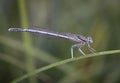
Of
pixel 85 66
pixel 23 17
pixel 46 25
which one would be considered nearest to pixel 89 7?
pixel 46 25

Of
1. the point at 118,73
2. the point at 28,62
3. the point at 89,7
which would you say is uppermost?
the point at 89,7

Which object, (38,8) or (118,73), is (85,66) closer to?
(118,73)

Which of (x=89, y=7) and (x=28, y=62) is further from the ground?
(x=89, y=7)

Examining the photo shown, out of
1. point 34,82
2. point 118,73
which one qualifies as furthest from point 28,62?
point 118,73

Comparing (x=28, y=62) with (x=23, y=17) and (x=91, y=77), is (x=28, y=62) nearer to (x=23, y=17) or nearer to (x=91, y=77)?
(x=23, y=17)

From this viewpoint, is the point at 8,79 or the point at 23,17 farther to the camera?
the point at 8,79

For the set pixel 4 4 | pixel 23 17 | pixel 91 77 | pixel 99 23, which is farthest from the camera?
pixel 4 4

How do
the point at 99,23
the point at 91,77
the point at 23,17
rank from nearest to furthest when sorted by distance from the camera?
the point at 23,17 < the point at 91,77 < the point at 99,23
